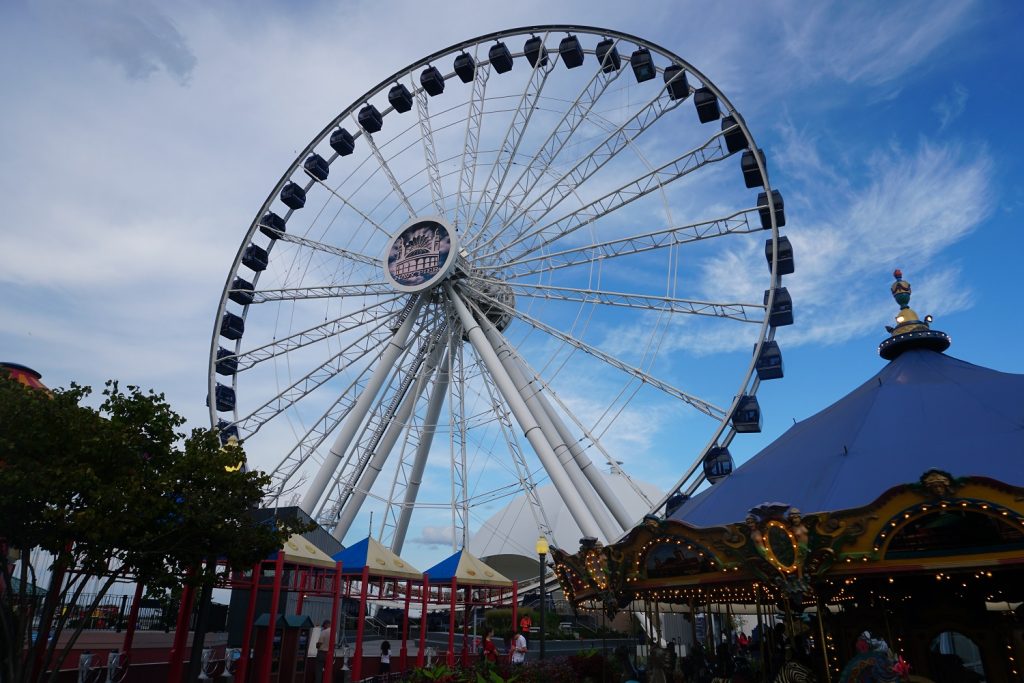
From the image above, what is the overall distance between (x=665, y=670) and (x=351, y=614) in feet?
69.6

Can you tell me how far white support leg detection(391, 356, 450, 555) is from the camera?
2312 cm

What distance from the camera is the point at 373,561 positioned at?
16.2m

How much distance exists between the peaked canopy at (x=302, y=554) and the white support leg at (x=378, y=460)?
6.07 m

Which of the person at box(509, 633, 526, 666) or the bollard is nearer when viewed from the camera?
the bollard

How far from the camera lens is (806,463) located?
10820 millimetres

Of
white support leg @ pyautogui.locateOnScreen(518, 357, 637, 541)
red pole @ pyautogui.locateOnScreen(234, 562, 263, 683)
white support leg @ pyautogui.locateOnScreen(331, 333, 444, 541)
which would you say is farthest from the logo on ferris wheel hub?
red pole @ pyautogui.locateOnScreen(234, 562, 263, 683)

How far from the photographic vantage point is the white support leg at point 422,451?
23125 millimetres

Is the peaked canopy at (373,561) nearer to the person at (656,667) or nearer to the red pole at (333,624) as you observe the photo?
the red pole at (333,624)

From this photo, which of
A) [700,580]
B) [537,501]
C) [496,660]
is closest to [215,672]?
[496,660]

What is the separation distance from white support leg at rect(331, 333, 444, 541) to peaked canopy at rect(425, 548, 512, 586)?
4.91m

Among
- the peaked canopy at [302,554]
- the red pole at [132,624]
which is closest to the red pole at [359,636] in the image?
the peaked canopy at [302,554]

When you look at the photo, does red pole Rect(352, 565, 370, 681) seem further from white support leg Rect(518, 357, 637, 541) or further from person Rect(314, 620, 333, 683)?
white support leg Rect(518, 357, 637, 541)

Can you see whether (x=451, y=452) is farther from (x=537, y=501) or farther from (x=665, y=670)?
(x=665, y=670)

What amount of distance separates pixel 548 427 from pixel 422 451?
6056mm
